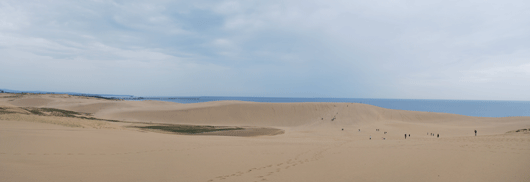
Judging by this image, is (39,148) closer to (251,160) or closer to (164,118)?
(251,160)

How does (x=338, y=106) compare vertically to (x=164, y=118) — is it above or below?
above

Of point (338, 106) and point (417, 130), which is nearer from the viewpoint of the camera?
point (417, 130)

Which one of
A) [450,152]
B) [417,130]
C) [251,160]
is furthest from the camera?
[417,130]

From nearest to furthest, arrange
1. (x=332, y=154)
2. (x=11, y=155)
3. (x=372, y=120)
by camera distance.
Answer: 1. (x=11, y=155)
2. (x=332, y=154)
3. (x=372, y=120)

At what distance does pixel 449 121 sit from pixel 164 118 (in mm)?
39652

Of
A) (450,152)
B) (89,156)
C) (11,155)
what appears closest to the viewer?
(11,155)

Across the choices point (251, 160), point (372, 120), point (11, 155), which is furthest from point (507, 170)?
point (372, 120)

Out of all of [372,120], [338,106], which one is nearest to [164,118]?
[338,106]

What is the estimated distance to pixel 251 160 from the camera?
26.7 ft

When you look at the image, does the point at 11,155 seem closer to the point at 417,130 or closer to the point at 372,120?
the point at 417,130

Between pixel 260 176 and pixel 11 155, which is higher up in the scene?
pixel 11 155

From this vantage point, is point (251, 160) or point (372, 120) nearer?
point (251, 160)

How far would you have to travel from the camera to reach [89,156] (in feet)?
23.2

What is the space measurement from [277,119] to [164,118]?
1637 centimetres
